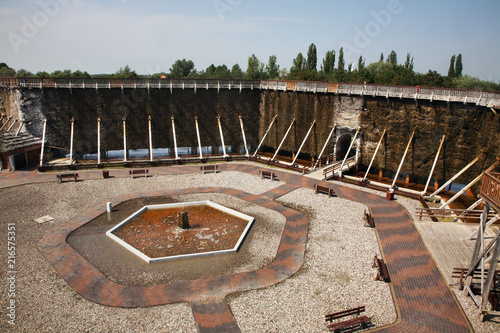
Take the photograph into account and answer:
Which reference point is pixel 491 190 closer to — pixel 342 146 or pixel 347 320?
pixel 347 320

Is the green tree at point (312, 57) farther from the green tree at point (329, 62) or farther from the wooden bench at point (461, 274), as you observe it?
the wooden bench at point (461, 274)

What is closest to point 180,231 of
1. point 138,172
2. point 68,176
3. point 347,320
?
point 347,320

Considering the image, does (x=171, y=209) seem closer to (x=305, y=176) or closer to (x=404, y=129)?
(x=305, y=176)

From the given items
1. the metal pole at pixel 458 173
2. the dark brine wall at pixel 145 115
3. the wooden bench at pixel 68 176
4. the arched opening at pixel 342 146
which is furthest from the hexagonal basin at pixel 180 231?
the arched opening at pixel 342 146

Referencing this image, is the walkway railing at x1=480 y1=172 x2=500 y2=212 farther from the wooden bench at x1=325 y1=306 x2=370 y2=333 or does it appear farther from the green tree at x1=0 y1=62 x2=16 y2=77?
the green tree at x1=0 y1=62 x2=16 y2=77

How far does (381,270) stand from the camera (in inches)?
604

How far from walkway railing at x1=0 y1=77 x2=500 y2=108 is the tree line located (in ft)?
50.0

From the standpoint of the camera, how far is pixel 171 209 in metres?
23.1

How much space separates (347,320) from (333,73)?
62599 mm

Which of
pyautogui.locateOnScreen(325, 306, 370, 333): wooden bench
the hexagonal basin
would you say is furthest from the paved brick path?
the hexagonal basin

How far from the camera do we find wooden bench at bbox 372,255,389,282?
15062mm

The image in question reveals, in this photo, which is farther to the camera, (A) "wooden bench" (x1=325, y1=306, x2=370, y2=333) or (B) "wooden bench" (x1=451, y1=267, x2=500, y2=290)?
(B) "wooden bench" (x1=451, y1=267, x2=500, y2=290)

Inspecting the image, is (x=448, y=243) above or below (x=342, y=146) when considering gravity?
below

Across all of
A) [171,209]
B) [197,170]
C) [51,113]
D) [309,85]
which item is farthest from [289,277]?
[51,113]
